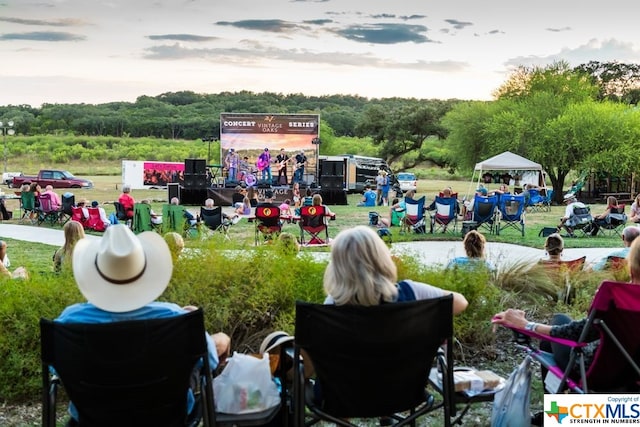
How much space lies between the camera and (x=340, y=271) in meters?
2.33

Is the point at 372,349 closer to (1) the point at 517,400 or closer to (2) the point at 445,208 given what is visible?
(1) the point at 517,400

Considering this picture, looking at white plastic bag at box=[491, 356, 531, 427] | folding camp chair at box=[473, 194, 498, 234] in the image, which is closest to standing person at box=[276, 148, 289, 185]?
folding camp chair at box=[473, 194, 498, 234]

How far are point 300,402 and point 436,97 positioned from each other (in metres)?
49.8

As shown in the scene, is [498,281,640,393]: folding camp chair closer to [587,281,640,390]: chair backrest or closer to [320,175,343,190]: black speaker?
[587,281,640,390]: chair backrest

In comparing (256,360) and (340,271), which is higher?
(340,271)

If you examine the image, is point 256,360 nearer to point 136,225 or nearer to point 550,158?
point 136,225

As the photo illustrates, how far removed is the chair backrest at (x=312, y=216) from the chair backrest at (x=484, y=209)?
2.94 meters

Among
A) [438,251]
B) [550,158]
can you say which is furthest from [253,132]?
[438,251]

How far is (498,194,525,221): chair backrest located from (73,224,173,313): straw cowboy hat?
33.4ft

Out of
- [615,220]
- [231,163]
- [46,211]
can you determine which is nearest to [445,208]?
[615,220]

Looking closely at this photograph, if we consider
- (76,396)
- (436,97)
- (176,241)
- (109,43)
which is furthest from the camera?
(436,97)

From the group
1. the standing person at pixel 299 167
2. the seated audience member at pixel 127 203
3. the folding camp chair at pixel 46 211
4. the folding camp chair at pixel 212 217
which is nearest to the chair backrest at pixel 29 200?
the folding camp chair at pixel 46 211

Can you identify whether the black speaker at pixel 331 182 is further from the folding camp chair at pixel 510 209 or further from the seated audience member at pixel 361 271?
the seated audience member at pixel 361 271

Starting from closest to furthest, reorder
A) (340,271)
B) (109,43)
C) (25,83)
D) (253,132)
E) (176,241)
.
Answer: (340,271) → (176,241) → (253,132) → (109,43) → (25,83)
